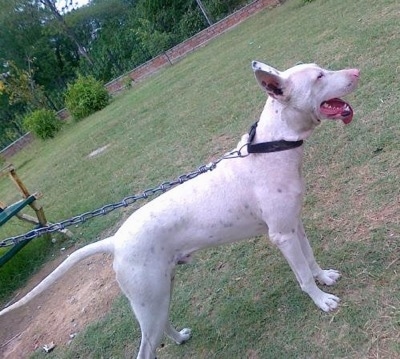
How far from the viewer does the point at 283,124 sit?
3012 millimetres

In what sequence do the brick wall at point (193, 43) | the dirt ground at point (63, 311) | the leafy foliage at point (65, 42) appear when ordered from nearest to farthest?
the dirt ground at point (63, 311), the brick wall at point (193, 43), the leafy foliage at point (65, 42)

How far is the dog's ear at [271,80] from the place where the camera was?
2796mm

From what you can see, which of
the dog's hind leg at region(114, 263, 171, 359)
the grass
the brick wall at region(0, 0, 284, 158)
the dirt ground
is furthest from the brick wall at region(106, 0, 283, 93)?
the dog's hind leg at region(114, 263, 171, 359)

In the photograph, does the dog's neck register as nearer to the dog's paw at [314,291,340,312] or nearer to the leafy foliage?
the dog's paw at [314,291,340,312]

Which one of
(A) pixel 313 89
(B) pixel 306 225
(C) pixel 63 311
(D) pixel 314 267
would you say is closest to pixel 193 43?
(C) pixel 63 311

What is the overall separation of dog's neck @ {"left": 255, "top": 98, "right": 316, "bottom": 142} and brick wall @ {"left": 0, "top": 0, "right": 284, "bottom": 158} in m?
17.3

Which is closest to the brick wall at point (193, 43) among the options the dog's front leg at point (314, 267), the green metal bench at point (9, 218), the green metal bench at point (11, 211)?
the green metal bench at point (11, 211)

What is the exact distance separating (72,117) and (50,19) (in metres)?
16.5

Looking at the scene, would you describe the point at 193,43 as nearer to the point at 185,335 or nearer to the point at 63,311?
the point at 63,311

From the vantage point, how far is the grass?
3.12 metres

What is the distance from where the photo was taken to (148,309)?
307cm

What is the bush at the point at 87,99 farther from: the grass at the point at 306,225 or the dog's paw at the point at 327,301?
the dog's paw at the point at 327,301

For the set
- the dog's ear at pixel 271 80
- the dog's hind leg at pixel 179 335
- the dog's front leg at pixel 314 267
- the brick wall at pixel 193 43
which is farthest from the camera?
the brick wall at pixel 193 43

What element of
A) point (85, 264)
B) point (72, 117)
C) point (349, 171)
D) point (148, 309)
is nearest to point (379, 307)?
point (148, 309)
